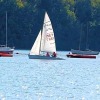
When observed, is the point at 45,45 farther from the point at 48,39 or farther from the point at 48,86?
the point at 48,86

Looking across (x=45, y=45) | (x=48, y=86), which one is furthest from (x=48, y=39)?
(x=48, y=86)

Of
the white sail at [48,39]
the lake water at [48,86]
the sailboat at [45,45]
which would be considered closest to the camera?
the lake water at [48,86]

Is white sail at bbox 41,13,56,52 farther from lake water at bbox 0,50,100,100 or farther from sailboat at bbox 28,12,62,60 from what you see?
lake water at bbox 0,50,100,100

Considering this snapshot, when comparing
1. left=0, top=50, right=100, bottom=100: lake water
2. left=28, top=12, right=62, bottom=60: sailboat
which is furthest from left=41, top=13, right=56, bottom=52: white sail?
left=0, top=50, right=100, bottom=100: lake water

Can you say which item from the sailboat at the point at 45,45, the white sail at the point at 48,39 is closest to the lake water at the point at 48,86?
the sailboat at the point at 45,45

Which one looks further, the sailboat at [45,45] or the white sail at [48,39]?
the white sail at [48,39]

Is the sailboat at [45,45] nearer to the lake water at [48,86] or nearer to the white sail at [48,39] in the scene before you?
the white sail at [48,39]

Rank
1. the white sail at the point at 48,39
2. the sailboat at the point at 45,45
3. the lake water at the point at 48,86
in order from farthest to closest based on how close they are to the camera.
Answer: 1. the white sail at the point at 48,39
2. the sailboat at the point at 45,45
3. the lake water at the point at 48,86

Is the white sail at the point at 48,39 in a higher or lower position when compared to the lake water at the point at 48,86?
higher

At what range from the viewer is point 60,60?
117 metres

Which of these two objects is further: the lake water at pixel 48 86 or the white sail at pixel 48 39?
the white sail at pixel 48 39

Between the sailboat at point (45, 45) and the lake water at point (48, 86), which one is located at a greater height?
the sailboat at point (45, 45)

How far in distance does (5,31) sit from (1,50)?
3660 centimetres

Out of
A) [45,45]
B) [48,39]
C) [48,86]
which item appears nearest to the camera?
[48,86]
